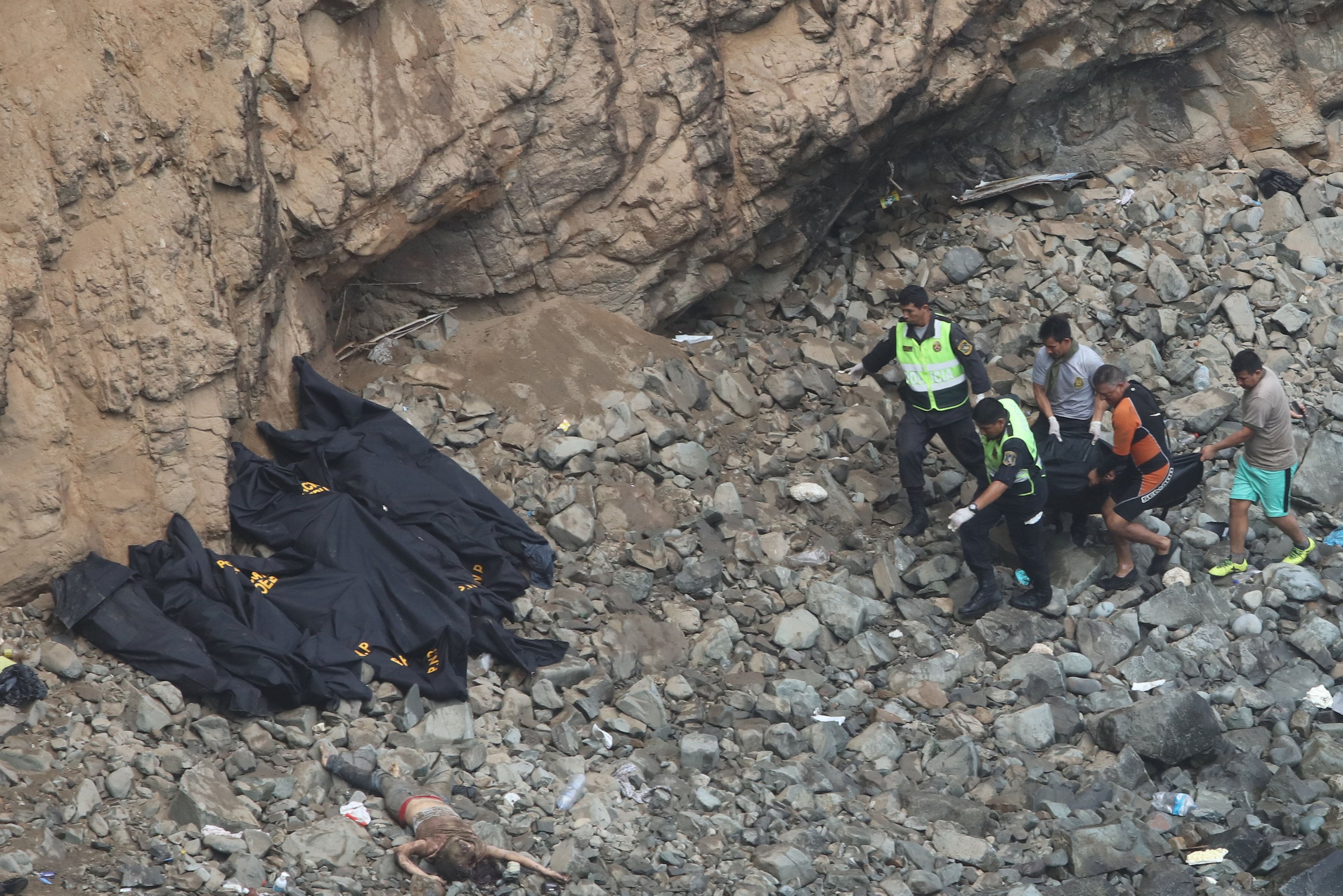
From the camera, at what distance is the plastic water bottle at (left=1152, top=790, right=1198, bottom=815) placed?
19.0ft

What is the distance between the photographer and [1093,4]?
9922mm

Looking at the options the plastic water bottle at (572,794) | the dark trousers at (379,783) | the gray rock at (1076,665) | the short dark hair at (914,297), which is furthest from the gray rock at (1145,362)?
the dark trousers at (379,783)

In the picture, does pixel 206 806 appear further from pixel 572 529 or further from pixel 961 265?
pixel 961 265

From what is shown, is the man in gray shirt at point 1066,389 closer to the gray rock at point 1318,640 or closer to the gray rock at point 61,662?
the gray rock at point 1318,640

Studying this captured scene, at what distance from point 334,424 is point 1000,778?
3.83 m

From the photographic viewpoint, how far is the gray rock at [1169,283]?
30.4ft

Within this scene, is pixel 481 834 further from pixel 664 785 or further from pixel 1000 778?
pixel 1000 778

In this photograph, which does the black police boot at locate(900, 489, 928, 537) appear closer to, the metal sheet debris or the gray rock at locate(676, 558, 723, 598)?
the gray rock at locate(676, 558, 723, 598)

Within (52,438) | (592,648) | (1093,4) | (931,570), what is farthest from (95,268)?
(1093,4)

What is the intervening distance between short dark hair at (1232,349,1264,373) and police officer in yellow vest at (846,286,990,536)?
1320 millimetres

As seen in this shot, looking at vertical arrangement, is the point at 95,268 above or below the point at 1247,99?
above

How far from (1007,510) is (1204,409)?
2.06 meters

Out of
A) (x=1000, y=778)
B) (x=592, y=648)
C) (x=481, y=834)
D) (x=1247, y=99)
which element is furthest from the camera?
(x=1247, y=99)

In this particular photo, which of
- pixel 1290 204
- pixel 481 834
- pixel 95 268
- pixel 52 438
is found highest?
pixel 95 268
